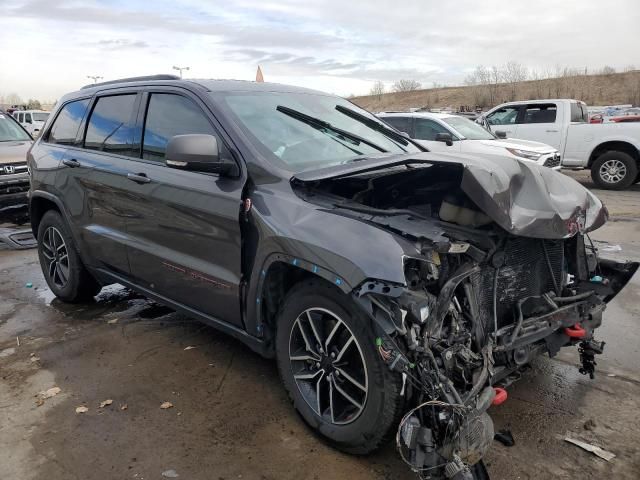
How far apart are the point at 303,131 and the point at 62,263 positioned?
2.91m

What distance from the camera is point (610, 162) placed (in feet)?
40.3

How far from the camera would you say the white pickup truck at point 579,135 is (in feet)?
39.5

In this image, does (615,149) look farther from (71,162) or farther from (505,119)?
(71,162)

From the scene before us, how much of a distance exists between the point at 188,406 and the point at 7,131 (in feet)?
28.1

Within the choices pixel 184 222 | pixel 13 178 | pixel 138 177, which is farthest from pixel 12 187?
pixel 184 222

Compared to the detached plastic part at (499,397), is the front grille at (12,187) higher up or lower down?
higher up

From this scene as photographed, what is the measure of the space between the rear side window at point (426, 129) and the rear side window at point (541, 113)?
3.68 meters

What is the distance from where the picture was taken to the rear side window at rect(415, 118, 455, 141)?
11481mm

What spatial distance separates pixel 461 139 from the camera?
10828mm

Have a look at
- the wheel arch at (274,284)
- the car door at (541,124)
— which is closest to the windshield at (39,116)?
the car door at (541,124)

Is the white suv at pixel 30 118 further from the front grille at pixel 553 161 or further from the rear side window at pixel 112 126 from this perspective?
the rear side window at pixel 112 126

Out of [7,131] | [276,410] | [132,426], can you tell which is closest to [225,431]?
[276,410]

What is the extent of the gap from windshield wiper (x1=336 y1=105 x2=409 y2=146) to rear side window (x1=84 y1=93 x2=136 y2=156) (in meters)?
1.61

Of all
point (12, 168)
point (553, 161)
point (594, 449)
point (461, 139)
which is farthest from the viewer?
point (553, 161)
